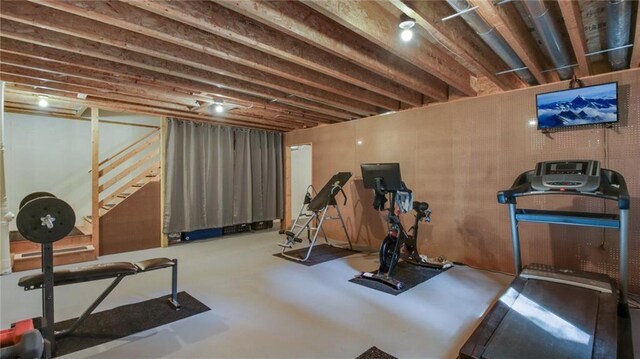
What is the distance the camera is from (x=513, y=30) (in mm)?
2598

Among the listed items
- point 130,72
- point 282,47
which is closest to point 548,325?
point 282,47

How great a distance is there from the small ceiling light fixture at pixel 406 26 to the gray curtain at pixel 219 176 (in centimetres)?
507

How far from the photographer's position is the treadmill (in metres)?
2.08

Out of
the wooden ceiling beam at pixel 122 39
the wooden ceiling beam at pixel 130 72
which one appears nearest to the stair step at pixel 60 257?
the wooden ceiling beam at pixel 130 72

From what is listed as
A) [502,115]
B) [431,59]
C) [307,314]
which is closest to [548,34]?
[431,59]

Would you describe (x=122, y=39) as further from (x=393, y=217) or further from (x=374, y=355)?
(x=393, y=217)

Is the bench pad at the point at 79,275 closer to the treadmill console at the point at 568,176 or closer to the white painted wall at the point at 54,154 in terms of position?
the treadmill console at the point at 568,176

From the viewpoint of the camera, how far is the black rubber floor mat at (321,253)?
4.97m

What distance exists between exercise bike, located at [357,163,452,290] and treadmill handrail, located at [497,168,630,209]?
127 cm

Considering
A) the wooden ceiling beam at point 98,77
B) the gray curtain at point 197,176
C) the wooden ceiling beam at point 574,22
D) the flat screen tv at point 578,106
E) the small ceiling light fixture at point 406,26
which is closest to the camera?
the wooden ceiling beam at point 574,22

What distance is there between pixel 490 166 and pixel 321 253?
3038mm

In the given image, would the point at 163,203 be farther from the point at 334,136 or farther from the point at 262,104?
the point at 334,136

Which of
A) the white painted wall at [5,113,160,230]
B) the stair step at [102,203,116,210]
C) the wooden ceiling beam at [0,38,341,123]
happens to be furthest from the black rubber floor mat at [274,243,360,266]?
the white painted wall at [5,113,160,230]

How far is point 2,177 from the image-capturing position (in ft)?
13.9
